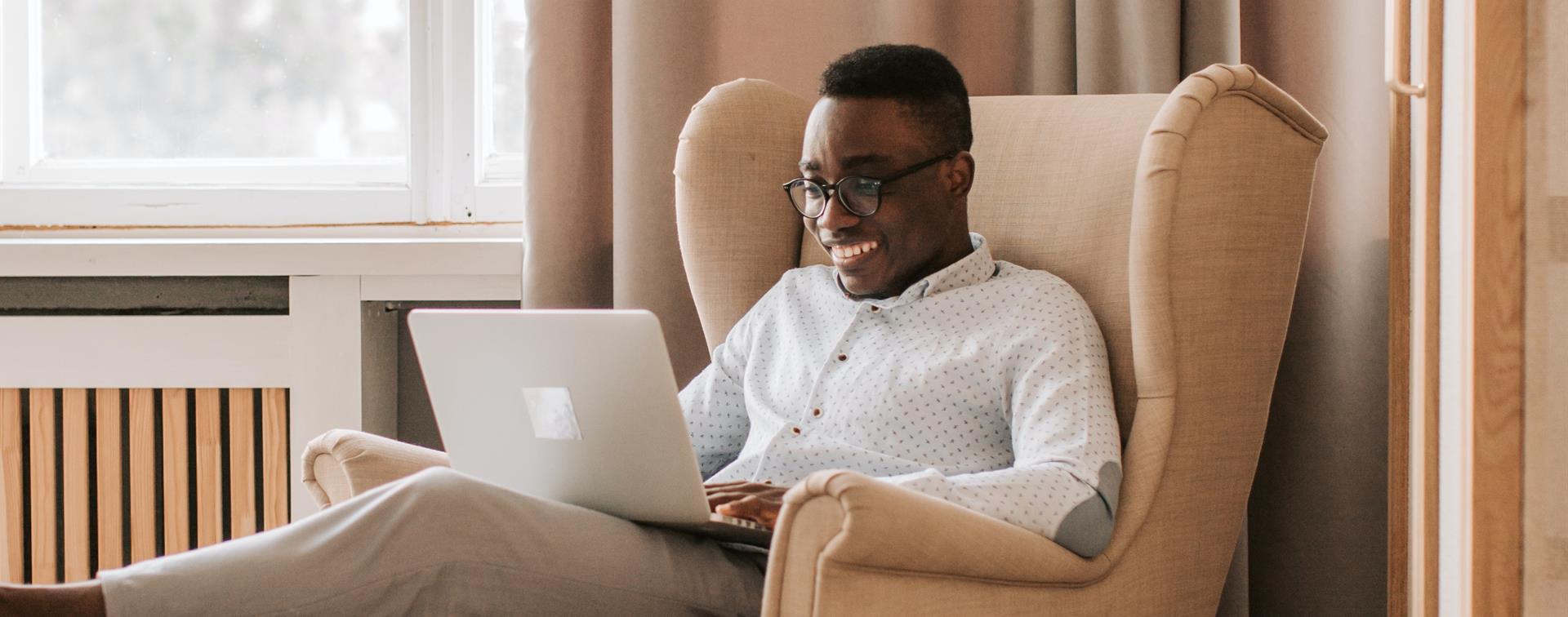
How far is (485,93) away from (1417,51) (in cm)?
149

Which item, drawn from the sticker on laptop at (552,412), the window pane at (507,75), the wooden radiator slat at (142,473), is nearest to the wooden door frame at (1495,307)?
the sticker on laptop at (552,412)

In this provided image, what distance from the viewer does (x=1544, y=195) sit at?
38.8 inches

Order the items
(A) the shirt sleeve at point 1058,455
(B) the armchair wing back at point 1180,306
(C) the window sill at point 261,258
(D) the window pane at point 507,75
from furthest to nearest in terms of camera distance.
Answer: (D) the window pane at point 507,75, (C) the window sill at point 261,258, (B) the armchair wing back at point 1180,306, (A) the shirt sleeve at point 1058,455

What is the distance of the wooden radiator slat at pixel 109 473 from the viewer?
2031 mm

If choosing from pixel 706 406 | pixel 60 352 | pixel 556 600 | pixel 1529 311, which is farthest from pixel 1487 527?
pixel 60 352

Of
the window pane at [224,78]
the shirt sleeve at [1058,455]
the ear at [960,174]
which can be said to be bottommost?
the shirt sleeve at [1058,455]

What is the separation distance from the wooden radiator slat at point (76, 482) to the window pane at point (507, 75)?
0.75 meters

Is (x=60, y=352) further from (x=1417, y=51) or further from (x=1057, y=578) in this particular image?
(x=1417, y=51)

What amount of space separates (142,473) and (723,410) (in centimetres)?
99

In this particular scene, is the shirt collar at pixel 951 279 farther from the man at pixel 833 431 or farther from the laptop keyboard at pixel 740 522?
the laptop keyboard at pixel 740 522

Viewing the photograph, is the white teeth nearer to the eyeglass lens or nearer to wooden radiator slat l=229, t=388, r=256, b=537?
the eyeglass lens

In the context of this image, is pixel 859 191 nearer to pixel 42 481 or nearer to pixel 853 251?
pixel 853 251

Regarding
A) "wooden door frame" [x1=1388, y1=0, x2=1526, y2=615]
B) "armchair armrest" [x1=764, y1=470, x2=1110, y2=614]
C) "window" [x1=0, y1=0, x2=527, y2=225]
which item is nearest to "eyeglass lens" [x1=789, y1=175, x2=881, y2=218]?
"armchair armrest" [x1=764, y1=470, x2=1110, y2=614]

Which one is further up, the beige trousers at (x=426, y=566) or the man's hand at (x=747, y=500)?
the man's hand at (x=747, y=500)
